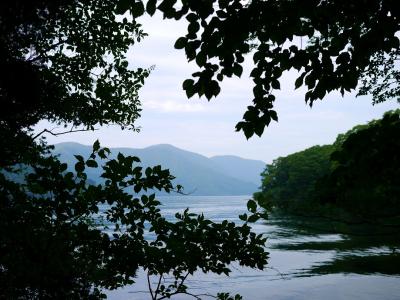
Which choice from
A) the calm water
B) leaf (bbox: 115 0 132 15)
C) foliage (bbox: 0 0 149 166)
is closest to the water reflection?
the calm water

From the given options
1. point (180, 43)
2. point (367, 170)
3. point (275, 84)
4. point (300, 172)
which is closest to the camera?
point (180, 43)

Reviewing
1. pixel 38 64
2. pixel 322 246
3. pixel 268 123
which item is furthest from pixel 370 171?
pixel 322 246

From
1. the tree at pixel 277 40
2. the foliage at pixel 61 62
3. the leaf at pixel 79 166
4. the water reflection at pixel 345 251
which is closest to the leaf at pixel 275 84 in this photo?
the tree at pixel 277 40

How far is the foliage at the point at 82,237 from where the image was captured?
4.15 meters

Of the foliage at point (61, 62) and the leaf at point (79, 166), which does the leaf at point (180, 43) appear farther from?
the foliage at point (61, 62)

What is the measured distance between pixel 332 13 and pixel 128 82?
8.12 m

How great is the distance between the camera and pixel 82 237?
460 centimetres

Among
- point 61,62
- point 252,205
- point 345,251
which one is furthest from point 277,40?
point 345,251

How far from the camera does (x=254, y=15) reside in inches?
120

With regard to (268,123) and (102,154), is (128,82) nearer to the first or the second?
(102,154)

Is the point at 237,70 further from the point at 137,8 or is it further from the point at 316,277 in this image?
the point at 316,277

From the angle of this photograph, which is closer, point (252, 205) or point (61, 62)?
point (252, 205)

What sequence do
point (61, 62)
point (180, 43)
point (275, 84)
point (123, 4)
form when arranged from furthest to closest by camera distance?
point (61, 62) → point (275, 84) → point (180, 43) → point (123, 4)

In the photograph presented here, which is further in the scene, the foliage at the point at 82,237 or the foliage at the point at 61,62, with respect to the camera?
the foliage at the point at 61,62
